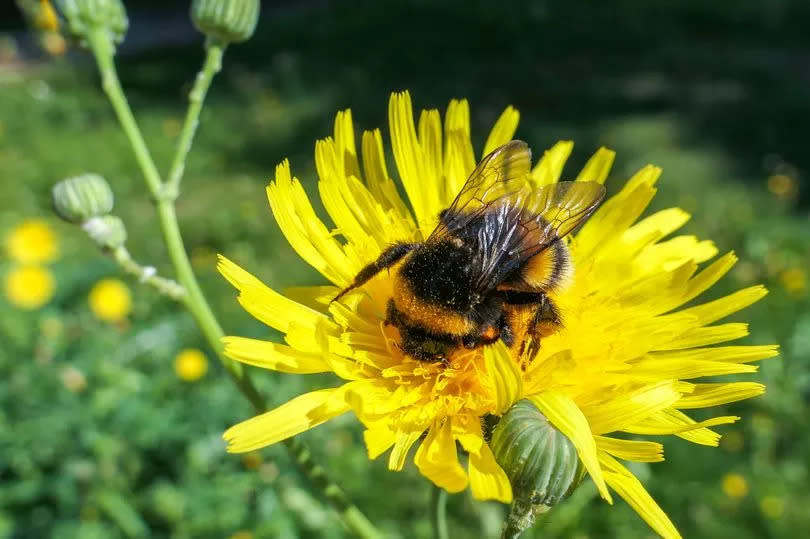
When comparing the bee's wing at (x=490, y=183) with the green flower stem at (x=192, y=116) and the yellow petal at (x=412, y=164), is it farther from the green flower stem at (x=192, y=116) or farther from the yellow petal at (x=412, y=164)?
the green flower stem at (x=192, y=116)

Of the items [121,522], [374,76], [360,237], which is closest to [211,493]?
[121,522]

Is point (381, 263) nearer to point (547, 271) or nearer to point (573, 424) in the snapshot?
point (547, 271)

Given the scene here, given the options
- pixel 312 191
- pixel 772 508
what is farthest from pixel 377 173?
pixel 312 191

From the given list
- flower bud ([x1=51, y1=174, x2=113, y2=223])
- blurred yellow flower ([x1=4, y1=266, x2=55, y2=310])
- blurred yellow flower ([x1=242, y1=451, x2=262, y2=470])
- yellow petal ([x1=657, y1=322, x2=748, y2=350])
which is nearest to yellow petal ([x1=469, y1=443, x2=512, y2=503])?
yellow petal ([x1=657, y1=322, x2=748, y2=350])

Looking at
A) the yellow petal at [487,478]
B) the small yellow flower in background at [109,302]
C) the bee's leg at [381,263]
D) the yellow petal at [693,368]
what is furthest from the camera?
the small yellow flower in background at [109,302]

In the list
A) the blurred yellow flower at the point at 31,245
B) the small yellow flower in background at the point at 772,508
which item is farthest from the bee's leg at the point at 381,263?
the blurred yellow flower at the point at 31,245
